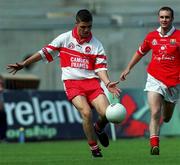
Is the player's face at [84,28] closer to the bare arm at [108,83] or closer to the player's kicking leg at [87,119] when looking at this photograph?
the bare arm at [108,83]

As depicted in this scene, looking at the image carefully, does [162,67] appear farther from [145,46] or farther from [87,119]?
[87,119]

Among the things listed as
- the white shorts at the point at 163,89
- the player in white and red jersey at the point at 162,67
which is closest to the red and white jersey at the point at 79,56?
the player in white and red jersey at the point at 162,67

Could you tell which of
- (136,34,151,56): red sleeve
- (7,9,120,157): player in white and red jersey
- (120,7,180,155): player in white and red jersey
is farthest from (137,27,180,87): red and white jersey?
(7,9,120,157): player in white and red jersey

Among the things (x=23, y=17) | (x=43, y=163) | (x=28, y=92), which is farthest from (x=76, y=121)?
(x=43, y=163)

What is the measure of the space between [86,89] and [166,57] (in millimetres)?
1430

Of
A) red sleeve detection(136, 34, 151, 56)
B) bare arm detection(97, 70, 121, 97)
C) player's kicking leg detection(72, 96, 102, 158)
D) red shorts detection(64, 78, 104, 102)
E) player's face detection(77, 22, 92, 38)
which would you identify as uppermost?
player's face detection(77, 22, 92, 38)

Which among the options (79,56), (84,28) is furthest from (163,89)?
(84,28)

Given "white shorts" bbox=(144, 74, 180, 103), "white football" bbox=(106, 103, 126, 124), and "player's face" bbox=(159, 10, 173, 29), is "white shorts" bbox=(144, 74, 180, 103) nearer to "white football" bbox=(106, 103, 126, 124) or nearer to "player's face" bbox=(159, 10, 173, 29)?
"player's face" bbox=(159, 10, 173, 29)

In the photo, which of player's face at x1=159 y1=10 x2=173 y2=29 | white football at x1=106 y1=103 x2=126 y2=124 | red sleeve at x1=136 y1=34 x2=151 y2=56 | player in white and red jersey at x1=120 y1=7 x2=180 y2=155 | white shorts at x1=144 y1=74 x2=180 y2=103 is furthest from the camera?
red sleeve at x1=136 y1=34 x2=151 y2=56

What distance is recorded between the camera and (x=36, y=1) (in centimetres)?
3478

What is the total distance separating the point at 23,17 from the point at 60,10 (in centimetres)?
219

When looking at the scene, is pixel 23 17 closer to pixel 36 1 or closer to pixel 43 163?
pixel 36 1

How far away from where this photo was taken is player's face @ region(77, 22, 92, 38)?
1496 cm

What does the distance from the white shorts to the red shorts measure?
92 cm
